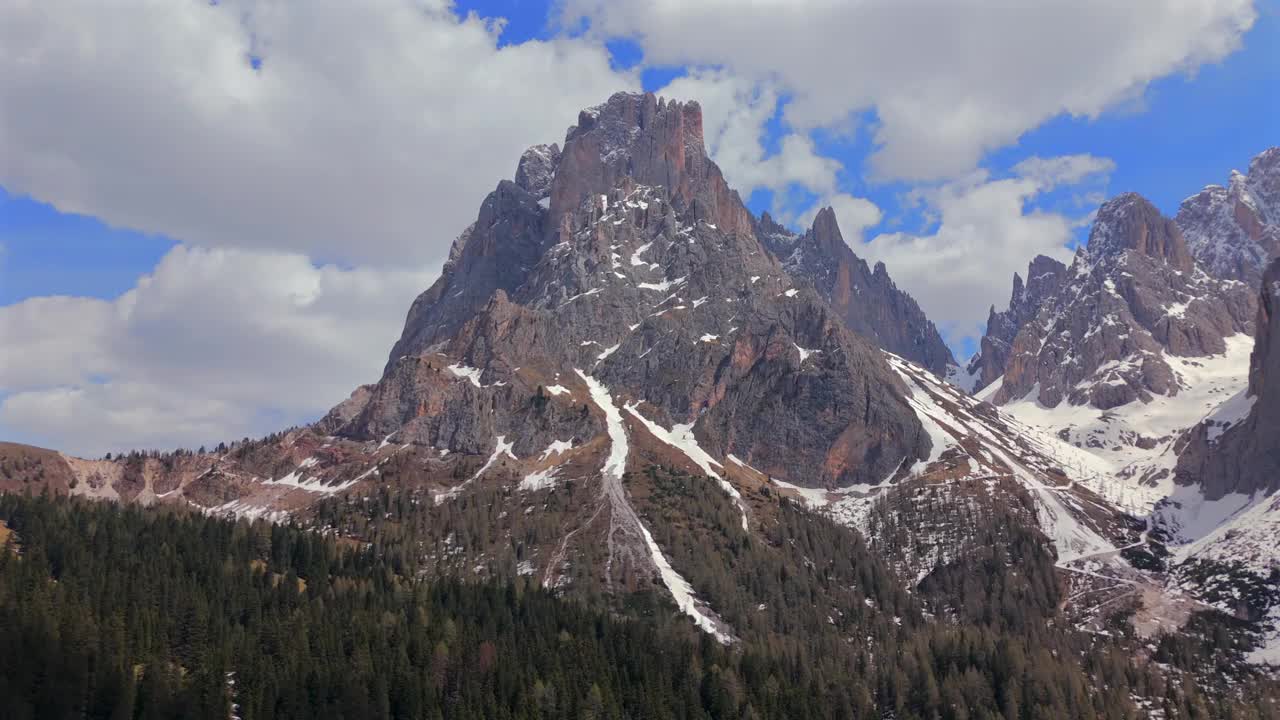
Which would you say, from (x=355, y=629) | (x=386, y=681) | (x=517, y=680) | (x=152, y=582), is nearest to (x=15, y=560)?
(x=152, y=582)

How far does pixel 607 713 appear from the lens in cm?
18512

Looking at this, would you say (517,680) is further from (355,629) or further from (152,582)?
(152,582)

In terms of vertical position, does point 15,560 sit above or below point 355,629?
above

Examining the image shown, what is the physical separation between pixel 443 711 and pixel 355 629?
1000 inches

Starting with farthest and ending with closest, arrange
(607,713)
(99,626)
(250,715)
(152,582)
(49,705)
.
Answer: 1. (152,582)
2. (607,713)
3. (99,626)
4. (250,715)
5. (49,705)

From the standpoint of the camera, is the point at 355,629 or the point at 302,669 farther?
the point at 355,629

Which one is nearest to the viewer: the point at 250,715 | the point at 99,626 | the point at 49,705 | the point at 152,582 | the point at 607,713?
the point at 49,705

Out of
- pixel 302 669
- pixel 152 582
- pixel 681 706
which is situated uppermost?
pixel 152 582

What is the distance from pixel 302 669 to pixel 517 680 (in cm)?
3450

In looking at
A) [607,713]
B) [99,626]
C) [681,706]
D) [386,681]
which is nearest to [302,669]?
[386,681]

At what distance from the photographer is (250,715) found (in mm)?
162250

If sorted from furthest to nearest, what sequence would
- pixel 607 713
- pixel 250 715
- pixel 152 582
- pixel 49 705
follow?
pixel 152 582
pixel 607 713
pixel 250 715
pixel 49 705

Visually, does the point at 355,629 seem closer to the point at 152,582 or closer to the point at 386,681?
the point at 386,681

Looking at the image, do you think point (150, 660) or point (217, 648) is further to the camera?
point (217, 648)
